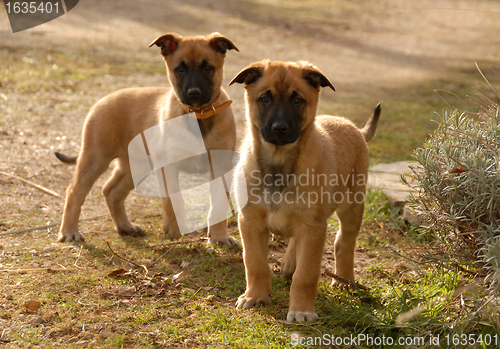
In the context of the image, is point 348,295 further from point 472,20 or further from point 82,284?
point 472,20

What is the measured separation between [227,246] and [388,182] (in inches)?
90.0

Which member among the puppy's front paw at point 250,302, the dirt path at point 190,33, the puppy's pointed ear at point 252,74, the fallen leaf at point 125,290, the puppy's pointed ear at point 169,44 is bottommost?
the dirt path at point 190,33

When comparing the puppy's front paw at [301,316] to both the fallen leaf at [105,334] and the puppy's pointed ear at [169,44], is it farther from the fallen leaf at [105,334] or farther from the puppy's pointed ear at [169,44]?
the puppy's pointed ear at [169,44]

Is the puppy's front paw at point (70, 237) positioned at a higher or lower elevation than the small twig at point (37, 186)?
higher

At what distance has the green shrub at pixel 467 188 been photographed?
11.3ft

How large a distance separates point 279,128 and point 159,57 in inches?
399

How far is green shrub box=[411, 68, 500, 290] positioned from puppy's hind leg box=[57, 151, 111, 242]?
319 cm

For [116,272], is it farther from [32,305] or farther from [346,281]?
[346,281]

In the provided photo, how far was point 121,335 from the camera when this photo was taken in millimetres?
3295

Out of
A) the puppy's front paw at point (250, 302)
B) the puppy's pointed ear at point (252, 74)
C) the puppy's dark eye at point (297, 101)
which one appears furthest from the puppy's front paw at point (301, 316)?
the puppy's pointed ear at point (252, 74)

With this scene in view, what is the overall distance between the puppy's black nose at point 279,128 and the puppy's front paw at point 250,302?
120 cm

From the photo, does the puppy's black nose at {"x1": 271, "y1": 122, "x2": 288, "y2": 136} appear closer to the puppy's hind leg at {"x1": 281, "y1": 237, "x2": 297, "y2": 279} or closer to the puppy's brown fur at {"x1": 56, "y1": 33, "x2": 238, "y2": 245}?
the puppy's hind leg at {"x1": 281, "y1": 237, "x2": 297, "y2": 279}

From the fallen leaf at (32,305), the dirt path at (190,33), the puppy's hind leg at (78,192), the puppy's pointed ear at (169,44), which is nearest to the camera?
the fallen leaf at (32,305)

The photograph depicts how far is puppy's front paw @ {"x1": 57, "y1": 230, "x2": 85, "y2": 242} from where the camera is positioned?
195 inches
